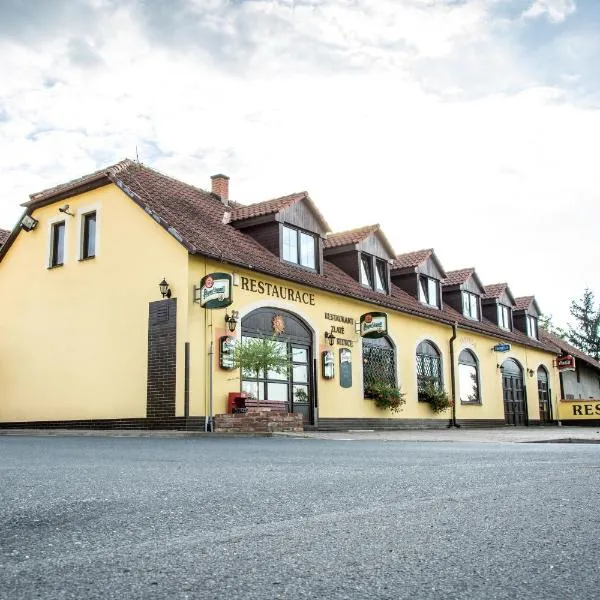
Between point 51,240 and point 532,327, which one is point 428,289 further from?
point 51,240

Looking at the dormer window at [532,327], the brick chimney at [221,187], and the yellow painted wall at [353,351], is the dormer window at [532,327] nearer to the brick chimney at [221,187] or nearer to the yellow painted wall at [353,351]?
the yellow painted wall at [353,351]

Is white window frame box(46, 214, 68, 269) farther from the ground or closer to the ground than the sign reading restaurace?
farther from the ground

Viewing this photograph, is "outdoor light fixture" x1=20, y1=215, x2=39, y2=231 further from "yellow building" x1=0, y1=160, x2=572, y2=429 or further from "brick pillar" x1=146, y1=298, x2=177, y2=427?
"brick pillar" x1=146, y1=298, x2=177, y2=427

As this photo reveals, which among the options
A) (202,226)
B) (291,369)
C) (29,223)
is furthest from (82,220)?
(291,369)

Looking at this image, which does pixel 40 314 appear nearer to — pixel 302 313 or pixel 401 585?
pixel 302 313

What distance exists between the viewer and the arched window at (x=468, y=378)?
27136mm

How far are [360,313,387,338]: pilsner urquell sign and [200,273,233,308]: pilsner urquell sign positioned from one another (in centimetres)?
652

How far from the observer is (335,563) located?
244 centimetres

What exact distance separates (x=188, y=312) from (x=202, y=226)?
3.32 meters

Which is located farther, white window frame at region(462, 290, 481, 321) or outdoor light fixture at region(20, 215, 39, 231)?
white window frame at region(462, 290, 481, 321)

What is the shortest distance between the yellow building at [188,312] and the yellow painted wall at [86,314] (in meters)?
0.04

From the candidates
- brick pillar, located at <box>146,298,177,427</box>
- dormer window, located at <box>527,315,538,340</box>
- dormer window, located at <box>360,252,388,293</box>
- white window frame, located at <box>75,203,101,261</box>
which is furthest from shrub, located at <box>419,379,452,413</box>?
dormer window, located at <box>527,315,538,340</box>

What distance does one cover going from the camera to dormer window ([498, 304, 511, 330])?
32.8 metres

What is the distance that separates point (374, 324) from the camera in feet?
69.4
